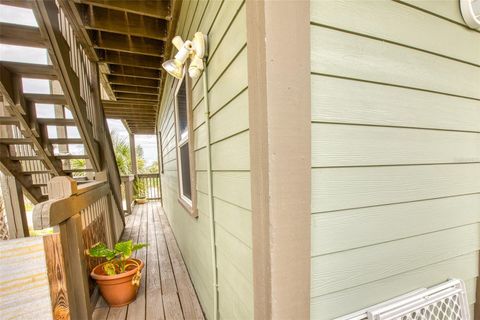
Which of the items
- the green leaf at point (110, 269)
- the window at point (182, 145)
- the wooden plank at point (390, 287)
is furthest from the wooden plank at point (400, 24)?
the green leaf at point (110, 269)

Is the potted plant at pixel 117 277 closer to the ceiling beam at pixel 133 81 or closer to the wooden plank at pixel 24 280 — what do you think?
the wooden plank at pixel 24 280

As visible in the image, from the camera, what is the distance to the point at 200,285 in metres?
1.89

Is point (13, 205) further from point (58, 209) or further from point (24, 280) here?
point (24, 280)

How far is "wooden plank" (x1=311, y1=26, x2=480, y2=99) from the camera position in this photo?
Result: 0.75 m

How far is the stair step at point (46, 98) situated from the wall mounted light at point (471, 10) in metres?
3.10

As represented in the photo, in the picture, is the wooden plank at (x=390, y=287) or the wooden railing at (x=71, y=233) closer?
the wooden plank at (x=390, y=287)

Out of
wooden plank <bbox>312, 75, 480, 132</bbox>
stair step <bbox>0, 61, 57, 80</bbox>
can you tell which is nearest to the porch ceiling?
stair step <bbox>0, 61, 57, 80</bbox>

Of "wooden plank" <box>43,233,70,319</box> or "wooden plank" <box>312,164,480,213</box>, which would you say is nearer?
"wooden plank" <box>312,164,480,213</box>

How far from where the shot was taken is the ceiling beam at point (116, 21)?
2180mm

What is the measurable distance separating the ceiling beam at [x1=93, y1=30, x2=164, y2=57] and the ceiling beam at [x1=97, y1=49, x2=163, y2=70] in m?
0.38

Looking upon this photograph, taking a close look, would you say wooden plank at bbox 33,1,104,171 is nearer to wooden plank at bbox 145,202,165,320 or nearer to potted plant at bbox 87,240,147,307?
potted plant at bbox 87,240,147,307

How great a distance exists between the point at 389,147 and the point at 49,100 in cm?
309

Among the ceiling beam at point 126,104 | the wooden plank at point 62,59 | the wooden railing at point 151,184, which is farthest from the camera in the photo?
the wooden railing at point 151,184

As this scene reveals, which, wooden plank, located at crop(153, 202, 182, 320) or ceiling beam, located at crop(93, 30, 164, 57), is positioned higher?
ceiling beam, located at crop(93, 30, 164, 57)
